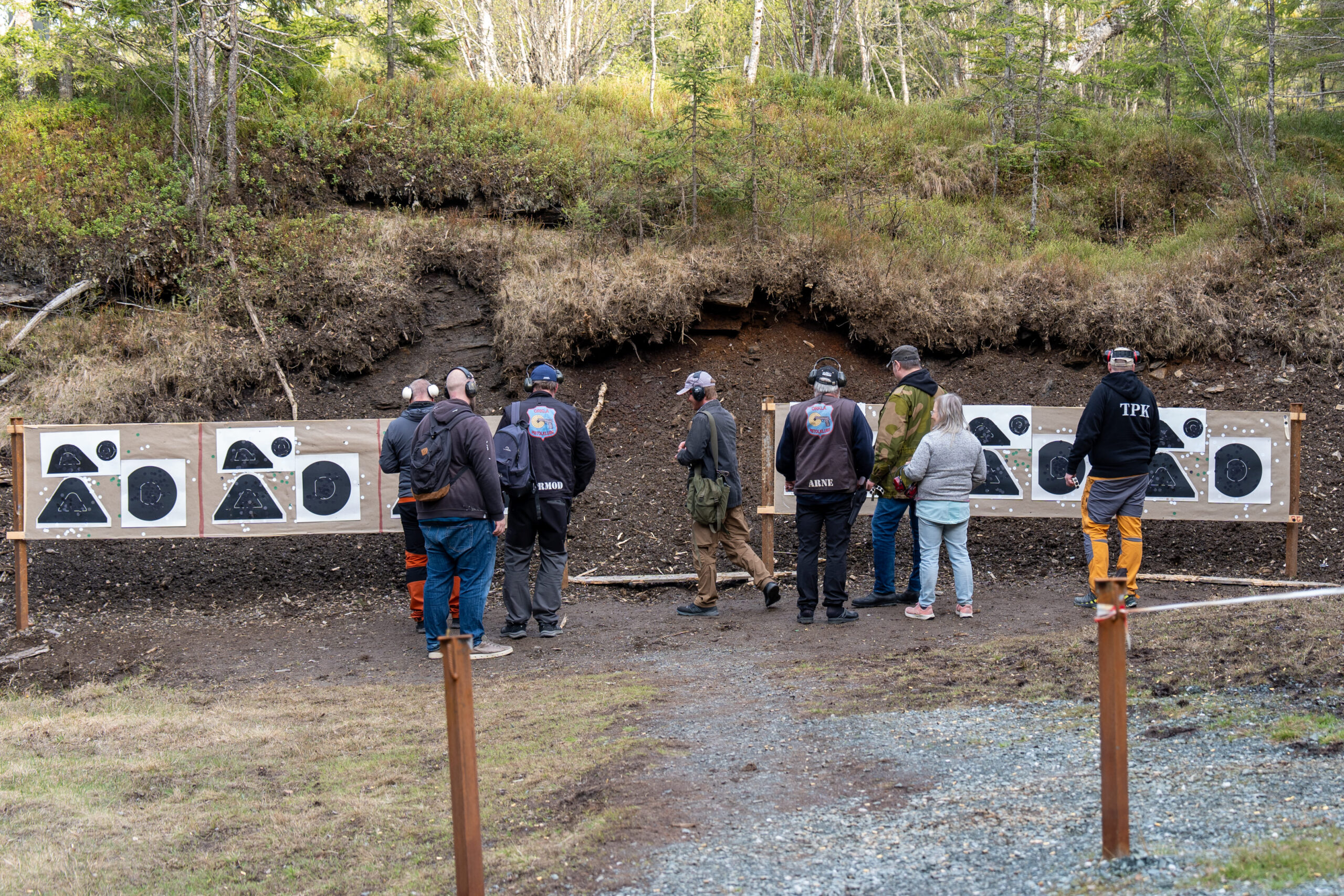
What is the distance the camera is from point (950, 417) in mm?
7816

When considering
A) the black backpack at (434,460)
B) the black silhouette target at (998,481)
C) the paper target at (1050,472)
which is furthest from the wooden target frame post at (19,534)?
the paper target at (1050,472)

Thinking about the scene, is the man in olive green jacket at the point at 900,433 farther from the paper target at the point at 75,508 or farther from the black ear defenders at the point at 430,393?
the paper target at the point at 75,508

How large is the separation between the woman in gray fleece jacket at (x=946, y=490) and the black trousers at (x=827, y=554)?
62 centimetres

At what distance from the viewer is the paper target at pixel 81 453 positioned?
369 inches

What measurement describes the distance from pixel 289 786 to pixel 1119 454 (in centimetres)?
661

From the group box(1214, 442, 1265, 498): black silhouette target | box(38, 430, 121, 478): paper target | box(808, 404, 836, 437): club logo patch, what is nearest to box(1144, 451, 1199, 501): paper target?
box(1214, 442, 1265, 498): black silhouette target

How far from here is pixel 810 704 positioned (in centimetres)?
552

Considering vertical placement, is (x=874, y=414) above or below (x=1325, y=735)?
above

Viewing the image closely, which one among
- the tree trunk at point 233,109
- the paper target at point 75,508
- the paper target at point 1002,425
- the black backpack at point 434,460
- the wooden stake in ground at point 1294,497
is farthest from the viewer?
the tree trunk at point 233,109

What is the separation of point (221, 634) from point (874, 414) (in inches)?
264

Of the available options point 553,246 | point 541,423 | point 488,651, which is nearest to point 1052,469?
point 541,423

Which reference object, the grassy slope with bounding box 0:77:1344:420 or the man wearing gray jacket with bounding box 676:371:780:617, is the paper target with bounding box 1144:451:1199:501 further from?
the man wearing gray jacket with bounding box 676:371:780:617

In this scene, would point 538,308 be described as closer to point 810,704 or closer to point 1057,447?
point 1057,447

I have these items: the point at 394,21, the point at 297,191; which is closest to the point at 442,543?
the point at 297,191
